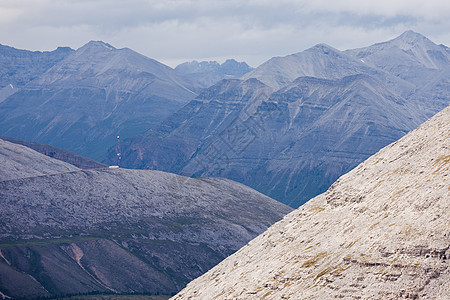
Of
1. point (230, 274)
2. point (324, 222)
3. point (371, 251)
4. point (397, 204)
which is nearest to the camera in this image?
point (371, 251)

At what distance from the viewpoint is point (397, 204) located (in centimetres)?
9869

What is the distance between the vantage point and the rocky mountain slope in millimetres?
85375

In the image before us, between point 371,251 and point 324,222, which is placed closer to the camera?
point 371,251

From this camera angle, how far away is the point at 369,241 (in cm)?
9450

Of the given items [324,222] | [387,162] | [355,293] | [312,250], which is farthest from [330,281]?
[387,162]

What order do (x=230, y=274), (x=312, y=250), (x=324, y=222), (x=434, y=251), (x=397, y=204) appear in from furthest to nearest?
(x=230, y=274) < (x=324, y=222) < (x=312, y=250) < (x=397, y=204) < (x=434, y=251)

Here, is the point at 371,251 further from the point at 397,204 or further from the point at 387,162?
the point at 387,162

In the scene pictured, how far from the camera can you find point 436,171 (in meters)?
99.3

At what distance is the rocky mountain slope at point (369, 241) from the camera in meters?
85.4

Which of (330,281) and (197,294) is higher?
(330,281)

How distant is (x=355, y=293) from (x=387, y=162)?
116ft

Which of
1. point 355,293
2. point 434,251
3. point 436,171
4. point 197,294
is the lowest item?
point 197,294

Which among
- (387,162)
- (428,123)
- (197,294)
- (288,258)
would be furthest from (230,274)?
(428,123)

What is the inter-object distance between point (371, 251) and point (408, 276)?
8.43 metres
